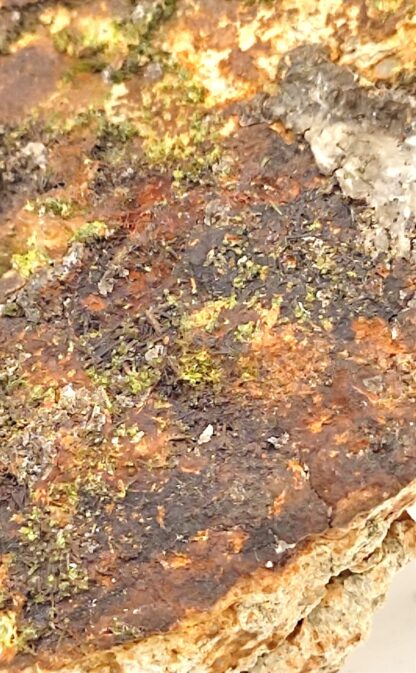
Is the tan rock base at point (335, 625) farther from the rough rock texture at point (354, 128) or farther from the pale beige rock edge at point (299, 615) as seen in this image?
the rough rock texture at point (354, 128)

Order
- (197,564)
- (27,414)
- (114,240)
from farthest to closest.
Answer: (114,240) → (27,414) → (197,564)

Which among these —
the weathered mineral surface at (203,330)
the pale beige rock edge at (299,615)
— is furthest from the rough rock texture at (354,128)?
the pale beige rock edge at (299,615)

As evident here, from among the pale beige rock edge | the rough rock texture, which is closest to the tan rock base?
the pale beige rock edge

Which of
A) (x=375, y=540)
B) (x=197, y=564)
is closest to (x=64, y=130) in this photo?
(x=197, y=564)

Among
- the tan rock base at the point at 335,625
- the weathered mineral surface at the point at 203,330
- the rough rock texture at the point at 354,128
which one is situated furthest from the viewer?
the tan rock base at the point at 335,625

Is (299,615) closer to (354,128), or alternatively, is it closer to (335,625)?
(335,625)

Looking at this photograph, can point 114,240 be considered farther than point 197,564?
Yes

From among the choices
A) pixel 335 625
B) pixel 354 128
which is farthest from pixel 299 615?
pixel 354 128

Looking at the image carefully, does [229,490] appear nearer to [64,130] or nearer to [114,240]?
[114,240]
